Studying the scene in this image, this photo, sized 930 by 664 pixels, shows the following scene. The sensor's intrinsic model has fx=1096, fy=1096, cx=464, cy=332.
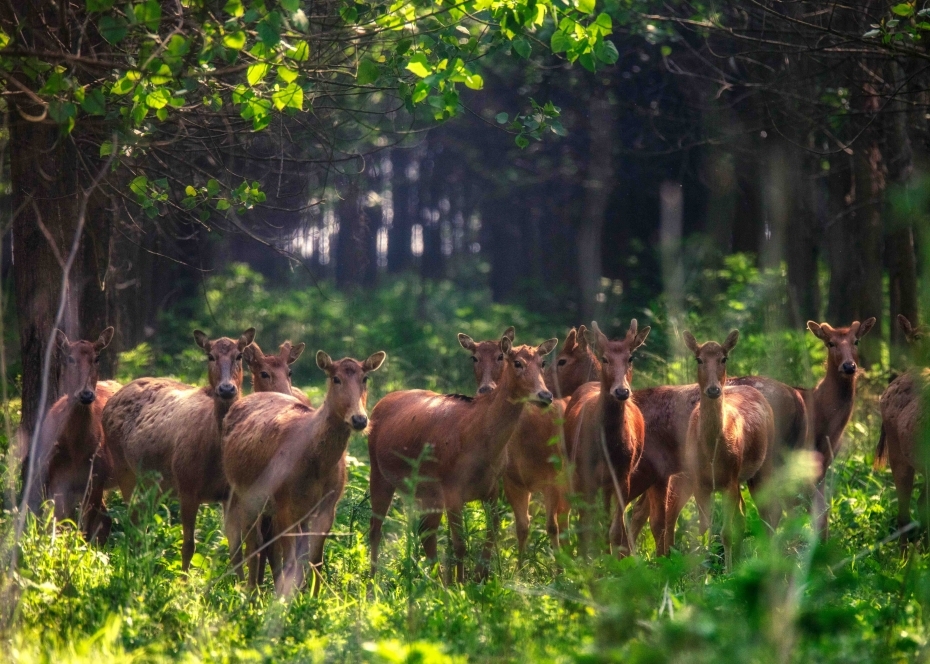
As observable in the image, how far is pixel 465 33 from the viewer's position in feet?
25.4

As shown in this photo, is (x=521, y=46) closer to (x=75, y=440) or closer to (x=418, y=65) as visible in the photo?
(x=418, y=65)

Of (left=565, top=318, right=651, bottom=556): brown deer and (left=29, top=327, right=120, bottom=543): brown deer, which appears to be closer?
(left=565, top=318, right=651, bottom=556): brown deer

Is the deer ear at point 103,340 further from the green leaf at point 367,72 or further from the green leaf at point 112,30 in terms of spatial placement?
the green leaf at point 112,30

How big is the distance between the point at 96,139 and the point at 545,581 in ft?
16.2

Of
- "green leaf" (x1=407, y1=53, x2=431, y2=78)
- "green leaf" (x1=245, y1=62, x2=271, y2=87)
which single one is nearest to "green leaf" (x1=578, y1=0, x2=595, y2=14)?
"green leaf" (x1=407, y1=53, x2=431, y2=78)

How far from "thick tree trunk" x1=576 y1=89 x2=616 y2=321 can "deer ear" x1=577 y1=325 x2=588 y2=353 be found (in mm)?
12422

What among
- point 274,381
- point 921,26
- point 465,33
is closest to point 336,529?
point 274,381

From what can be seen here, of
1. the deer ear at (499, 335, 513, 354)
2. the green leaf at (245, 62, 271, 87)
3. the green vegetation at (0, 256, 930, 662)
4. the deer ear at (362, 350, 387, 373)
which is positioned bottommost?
the green vegetation at (0, 256, 930, 662)

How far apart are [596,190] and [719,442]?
69.6ft

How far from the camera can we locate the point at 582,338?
11.4 m

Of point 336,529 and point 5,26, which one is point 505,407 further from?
point 5,26

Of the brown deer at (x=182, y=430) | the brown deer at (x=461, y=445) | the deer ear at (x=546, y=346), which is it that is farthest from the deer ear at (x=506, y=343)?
the brown deer at (x=182, y=430)

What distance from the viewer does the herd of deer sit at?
8484 millimetres

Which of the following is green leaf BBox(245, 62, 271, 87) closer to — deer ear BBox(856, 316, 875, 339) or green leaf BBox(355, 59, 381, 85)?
green leaf BBox(355, 59, 381, 85)
